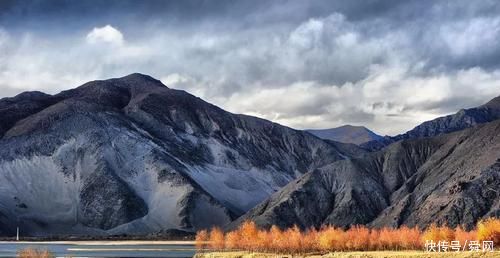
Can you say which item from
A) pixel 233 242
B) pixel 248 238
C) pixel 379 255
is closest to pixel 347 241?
pixel 248 238

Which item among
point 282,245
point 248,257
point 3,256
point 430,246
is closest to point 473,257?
point 430,246

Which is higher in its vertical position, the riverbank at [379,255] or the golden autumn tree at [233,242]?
the golden autumn tree at [233,242]

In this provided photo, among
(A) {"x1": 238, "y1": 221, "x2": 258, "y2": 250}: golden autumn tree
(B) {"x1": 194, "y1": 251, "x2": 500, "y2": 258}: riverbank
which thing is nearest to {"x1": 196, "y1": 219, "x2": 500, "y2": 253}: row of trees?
(A) {"x1": 238, "y1": 221, "x2": 258, "y2": 250}: golden autumn tree

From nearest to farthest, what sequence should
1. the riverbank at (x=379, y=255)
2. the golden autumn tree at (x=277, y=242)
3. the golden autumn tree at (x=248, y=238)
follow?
the riverbank at (x=379, y=255)
the golden autumn tree at (x=277, y=242)
the golden autumn tree at (x=248, y=238)

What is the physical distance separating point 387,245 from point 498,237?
69.5 feet

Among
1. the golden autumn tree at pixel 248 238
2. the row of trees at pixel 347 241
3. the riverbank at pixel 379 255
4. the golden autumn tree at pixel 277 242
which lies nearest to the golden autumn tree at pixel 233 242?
the row of trees at pixel 347 241

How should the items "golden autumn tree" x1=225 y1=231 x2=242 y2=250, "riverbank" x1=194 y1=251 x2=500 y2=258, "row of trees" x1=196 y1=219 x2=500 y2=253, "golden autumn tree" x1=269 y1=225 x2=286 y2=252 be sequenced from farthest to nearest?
1. "golden autumn tree" x1=225 y1=231 x2=242 y2=250
2. "golden autumn tree" x1=269 y1=225 x2=286 y2=252
3. "row of trees" x1=196 y1=219 x2=500 y2=253
4. "riverbank" x1=194 y1=251 x2=500 y2=258

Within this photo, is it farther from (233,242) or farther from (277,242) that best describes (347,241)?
(233,242)

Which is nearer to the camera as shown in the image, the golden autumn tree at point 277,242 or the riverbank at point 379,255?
the riverbank at point 379,255

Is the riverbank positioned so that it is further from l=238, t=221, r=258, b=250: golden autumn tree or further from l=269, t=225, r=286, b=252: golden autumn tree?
l=238, t=221, r=258, b=250: golden autumn tree

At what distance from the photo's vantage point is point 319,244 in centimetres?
14650

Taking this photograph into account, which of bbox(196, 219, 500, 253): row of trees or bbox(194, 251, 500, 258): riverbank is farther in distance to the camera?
bbox(196, 219, 500, 253): row of trees

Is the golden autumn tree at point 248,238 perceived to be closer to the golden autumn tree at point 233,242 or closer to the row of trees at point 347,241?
the row of trees at point 347,241

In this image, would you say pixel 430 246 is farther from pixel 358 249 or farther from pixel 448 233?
pixel 448 233
